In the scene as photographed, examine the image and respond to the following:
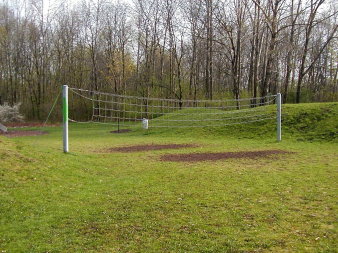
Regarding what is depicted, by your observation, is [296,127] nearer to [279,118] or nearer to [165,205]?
[279,118]

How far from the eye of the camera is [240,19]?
26.2 meters

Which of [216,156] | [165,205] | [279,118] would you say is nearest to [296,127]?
[279,118]

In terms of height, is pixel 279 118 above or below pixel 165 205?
above

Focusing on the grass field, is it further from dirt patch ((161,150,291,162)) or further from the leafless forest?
the leafless forest

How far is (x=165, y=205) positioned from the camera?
532cm

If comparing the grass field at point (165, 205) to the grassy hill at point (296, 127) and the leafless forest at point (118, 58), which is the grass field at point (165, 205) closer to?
the grassy hill at point (296, 127)

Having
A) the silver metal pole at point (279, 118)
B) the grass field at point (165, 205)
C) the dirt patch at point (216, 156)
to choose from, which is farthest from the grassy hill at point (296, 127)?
the grass field at point (165, 205)

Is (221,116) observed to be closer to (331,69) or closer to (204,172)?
(204,172)

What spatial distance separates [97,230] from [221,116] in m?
17.8

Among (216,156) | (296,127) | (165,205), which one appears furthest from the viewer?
(296,127)

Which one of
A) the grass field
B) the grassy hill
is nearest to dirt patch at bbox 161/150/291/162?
the grass field

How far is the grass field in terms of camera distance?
152 inches

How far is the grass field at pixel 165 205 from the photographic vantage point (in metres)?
3.86

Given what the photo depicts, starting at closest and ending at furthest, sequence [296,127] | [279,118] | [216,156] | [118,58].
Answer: [216,156] → [279,118] → [296,127] → [118,58]
